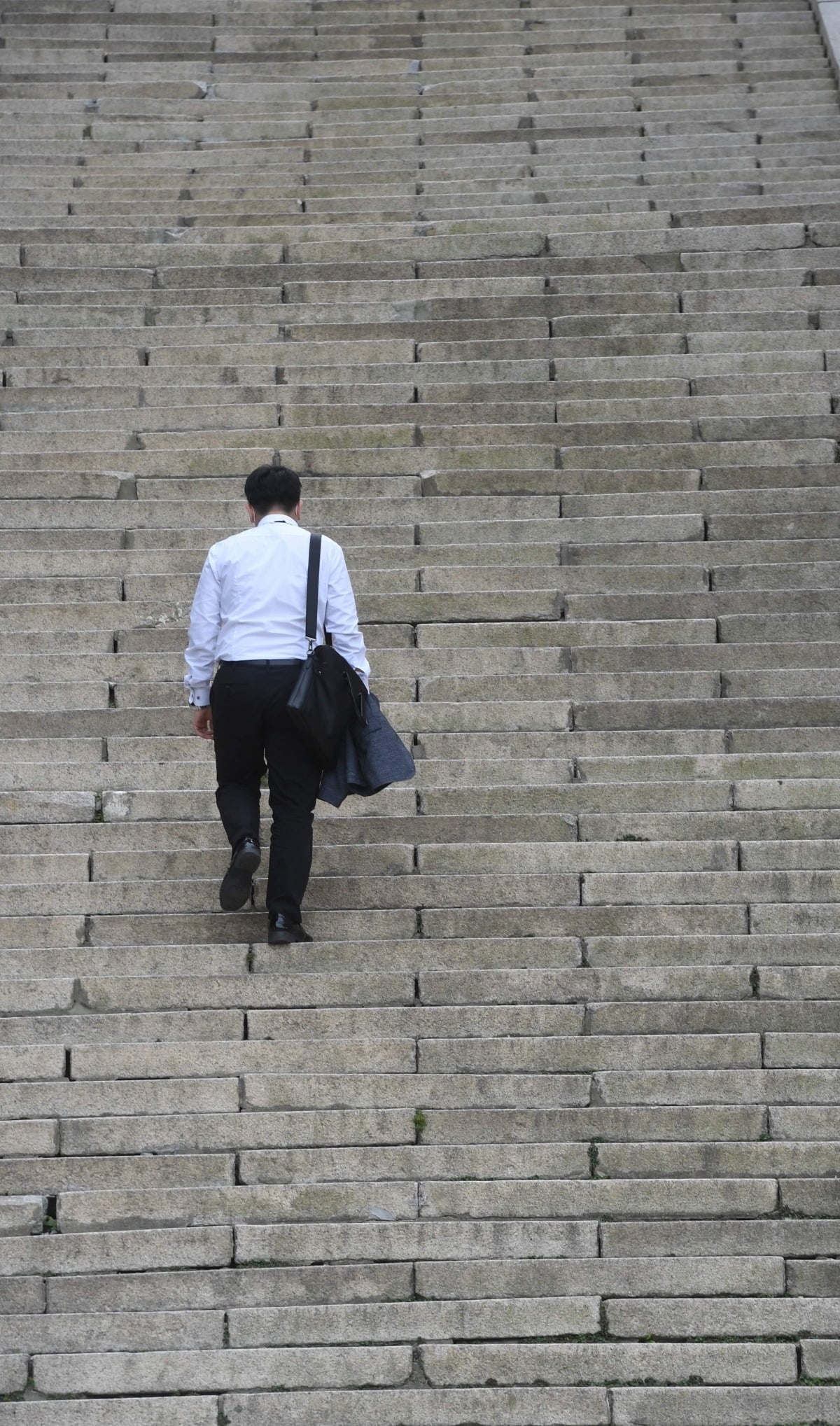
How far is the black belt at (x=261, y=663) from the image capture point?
18.2 feet

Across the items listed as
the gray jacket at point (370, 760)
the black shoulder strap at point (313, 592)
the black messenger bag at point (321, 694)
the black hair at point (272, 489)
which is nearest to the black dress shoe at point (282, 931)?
the gray jacket at point (370, 760)

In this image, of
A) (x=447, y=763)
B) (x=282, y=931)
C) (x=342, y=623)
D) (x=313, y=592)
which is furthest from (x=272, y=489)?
(x=282, y=931)

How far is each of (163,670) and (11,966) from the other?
5.06 feet

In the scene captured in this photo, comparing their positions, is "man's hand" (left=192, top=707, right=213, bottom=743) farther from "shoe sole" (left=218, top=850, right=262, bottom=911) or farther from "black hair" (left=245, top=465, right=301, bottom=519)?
"black hair" (left=245, top=465, right=301, bottom=519)

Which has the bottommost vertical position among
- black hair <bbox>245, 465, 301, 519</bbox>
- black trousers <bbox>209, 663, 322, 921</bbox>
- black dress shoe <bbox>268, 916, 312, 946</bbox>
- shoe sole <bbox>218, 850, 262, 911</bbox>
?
black dress shoe <bbox>268, 916, 312, 946</bbox>

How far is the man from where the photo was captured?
18.1 feet

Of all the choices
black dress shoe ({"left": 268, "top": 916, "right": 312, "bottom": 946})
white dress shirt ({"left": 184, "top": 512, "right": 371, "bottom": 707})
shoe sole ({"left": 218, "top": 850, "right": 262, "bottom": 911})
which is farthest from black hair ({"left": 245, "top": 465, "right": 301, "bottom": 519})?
black dress shoe ({"left": 268, "top": 916, "right": 312, "bottom": 946})

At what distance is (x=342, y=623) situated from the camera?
5.66 meters

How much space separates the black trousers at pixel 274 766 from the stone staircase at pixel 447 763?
0.88ft

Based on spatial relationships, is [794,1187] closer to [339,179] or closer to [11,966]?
[11,966]

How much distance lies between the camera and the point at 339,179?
9914 millimetres

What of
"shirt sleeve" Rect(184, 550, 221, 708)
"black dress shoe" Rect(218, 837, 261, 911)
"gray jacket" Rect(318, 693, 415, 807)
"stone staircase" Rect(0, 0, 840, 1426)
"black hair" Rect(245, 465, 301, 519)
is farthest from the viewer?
"black hair" Rect(245, 465, 301, 519)

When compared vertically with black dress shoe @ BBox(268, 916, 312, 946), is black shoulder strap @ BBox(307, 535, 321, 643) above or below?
above

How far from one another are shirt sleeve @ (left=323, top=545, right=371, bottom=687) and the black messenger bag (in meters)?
0.04
